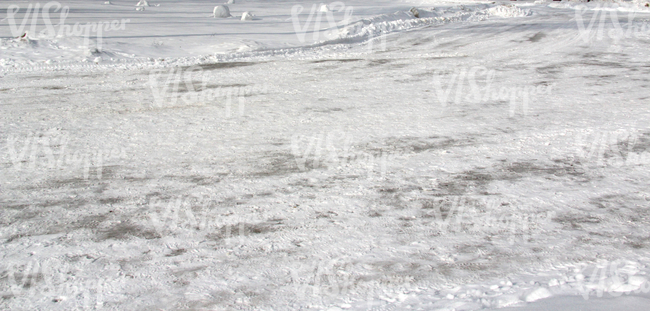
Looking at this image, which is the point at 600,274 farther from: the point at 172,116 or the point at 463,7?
the point at 463,7

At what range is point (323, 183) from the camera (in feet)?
16.2

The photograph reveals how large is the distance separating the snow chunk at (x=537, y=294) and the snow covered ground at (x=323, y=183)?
0.04 feet

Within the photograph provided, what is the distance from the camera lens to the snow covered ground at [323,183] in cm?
335

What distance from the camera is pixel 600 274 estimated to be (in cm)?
344

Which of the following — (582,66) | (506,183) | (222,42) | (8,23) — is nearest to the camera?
(506,183)

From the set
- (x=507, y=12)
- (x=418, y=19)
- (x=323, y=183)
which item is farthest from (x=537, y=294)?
(x=507, y=12)

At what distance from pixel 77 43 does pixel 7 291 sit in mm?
9886

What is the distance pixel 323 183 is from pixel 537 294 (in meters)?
2.24

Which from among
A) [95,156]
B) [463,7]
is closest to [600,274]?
[95,156]

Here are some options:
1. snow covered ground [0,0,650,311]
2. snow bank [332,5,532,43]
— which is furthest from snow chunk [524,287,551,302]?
snow bank [332,5,532,43]

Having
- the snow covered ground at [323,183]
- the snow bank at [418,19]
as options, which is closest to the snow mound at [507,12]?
the snow bank at [418,19]

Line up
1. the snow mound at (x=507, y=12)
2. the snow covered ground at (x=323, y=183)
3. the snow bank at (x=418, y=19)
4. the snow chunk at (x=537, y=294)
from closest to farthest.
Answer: the snow chunk at (x=537, y=294), the snow covered ground at (x=323, y=183), the snow bank at (x=418, y=19), the snow mound at (x=507, y=12)

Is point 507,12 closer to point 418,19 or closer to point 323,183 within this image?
point 418,19

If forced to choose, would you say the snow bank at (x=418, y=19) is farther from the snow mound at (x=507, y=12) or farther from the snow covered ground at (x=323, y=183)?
the snow covered ground at (x=323, y=183)
